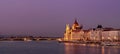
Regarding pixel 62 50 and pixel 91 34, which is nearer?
pixel 62 50

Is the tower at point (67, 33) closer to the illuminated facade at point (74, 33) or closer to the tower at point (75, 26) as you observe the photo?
the illuminated facade at point (74, 33)

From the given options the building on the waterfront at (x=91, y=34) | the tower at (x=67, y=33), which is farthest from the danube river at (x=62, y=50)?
the tower at (x=67, y=33)

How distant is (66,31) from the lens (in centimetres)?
13488

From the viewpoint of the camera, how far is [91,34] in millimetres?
115750

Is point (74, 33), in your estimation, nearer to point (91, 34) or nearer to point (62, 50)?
point (91, 34)

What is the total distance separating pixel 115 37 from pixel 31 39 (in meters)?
69.1

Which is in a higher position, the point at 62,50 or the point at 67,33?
the point at 67,33

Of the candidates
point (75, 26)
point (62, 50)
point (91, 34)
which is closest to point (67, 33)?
point (75, 26)

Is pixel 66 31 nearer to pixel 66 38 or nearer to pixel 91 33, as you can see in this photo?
pixel 66 38

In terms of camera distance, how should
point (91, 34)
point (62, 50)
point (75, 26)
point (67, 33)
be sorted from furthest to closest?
point (75, 26) → point (67, 33) → point (91, 34) → point (62, 50)

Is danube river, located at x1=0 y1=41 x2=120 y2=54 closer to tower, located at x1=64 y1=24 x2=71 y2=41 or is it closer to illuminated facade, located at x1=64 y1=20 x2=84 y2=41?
illuminated facade, located at x1=64 y1=20 x2=84 y2=41

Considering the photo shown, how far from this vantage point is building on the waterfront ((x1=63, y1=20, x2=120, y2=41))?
105188mm

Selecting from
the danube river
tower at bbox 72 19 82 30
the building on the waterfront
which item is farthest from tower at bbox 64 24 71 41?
the danube river

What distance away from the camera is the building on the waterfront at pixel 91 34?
345 ft
